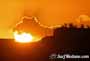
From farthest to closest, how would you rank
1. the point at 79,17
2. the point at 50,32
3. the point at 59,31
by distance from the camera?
the point at 79,17 → the point at 50,32 → the point at 59,31

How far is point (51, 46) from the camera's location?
1.41 meters

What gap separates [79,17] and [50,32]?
308mm

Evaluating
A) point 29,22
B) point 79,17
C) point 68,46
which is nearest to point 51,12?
point 79,17

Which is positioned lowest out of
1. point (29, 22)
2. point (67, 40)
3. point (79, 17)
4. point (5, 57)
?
point (5, 57)

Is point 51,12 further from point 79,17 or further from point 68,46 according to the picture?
point 68,46

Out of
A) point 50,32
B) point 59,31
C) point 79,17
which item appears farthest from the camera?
point 79,17

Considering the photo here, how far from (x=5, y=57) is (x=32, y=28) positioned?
0.27 m

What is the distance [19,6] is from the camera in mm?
1776

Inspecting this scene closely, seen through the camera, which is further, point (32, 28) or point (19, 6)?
point (19, 6)

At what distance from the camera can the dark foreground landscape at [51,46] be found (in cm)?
139

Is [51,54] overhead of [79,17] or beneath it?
beneath

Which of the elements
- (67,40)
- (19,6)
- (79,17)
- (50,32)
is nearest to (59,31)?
(67,40)

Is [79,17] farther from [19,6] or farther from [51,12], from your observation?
[19,6]

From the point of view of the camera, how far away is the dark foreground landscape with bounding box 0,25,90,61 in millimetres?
1393
